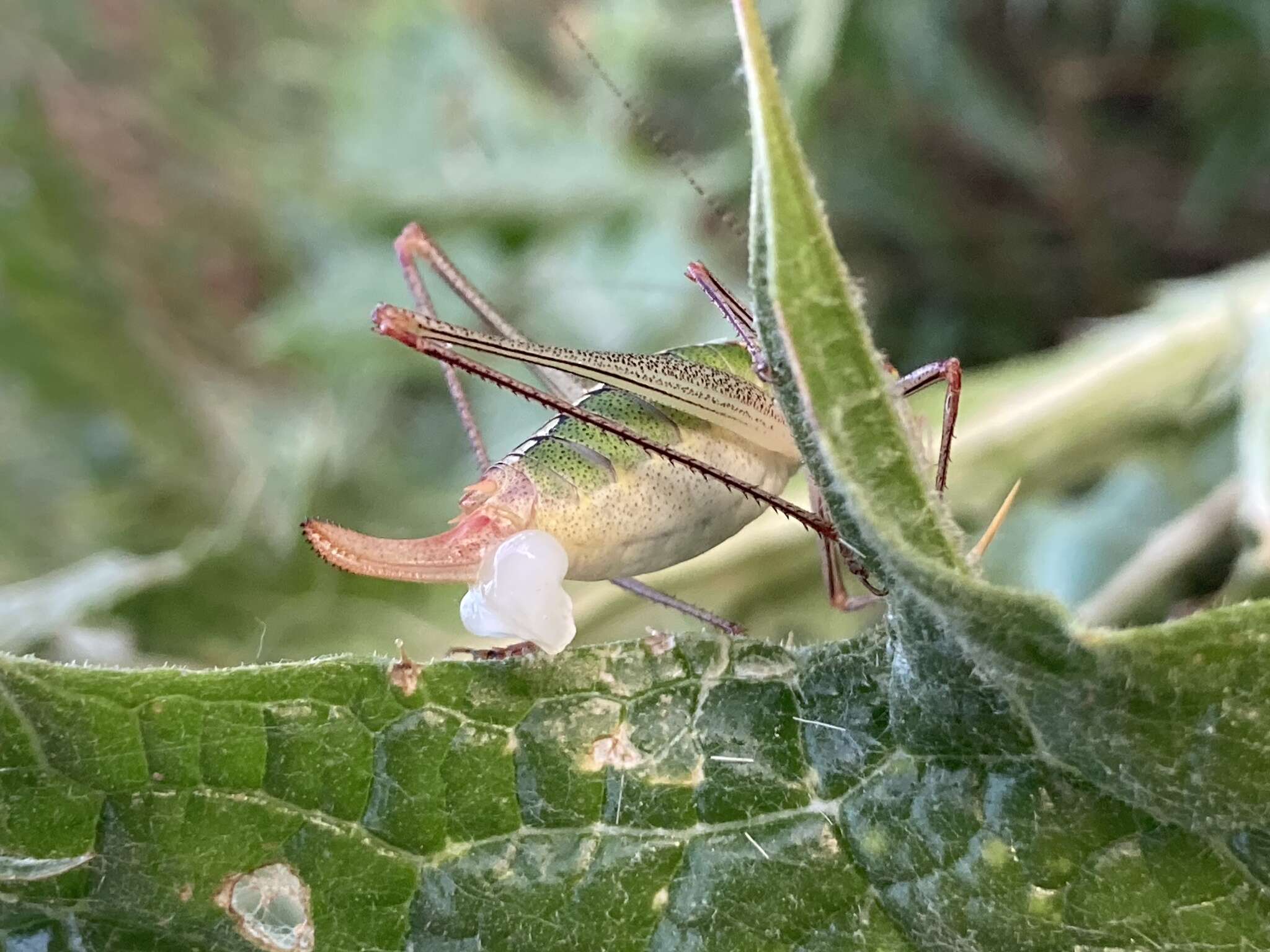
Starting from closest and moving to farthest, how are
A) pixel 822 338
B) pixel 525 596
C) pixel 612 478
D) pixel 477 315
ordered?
pixel 822 338 → pixel 525 596 → pixel 612 478 → pixel 477 315

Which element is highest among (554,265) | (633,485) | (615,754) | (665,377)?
(554,265)

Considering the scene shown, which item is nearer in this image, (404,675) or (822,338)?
(822,338)

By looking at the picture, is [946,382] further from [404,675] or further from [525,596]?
[404,675]

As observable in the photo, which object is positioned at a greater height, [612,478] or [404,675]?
[612,478]

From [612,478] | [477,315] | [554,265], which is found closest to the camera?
[612,478]

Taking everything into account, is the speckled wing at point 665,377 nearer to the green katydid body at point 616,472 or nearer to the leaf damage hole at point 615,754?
the green katydid body at point 616,472

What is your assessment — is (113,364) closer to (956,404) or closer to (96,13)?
(96,13)

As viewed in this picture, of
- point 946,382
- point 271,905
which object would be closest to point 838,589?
point 946,382
